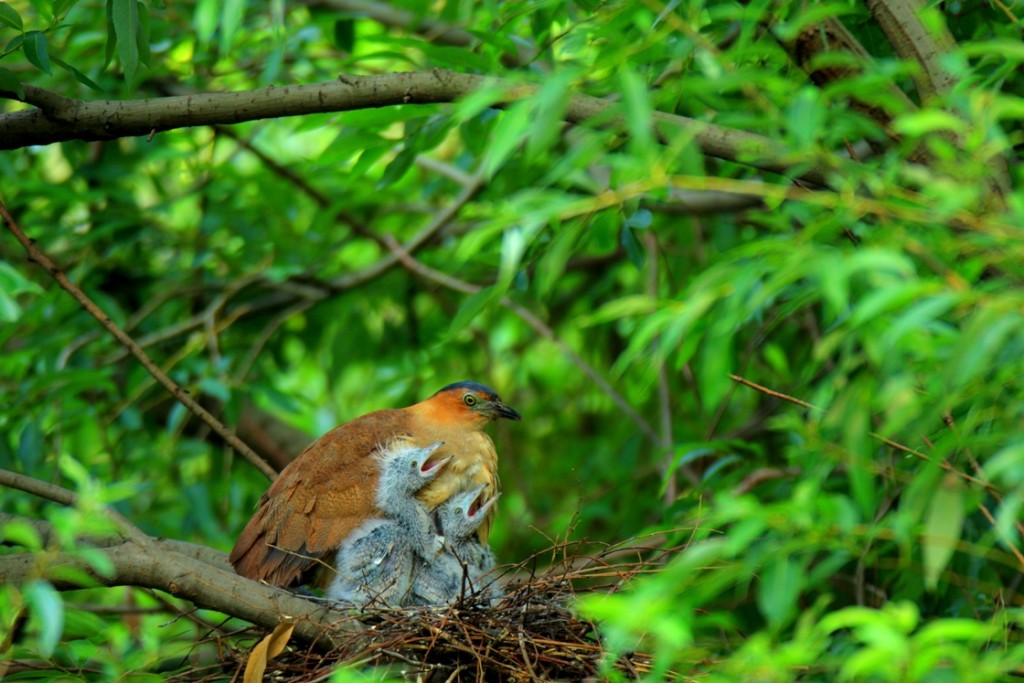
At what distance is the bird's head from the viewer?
5.19 meters

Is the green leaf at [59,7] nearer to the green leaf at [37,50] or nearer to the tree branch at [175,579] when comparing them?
the green leaf at [37,50]

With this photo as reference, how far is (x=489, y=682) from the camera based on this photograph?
12.3ft

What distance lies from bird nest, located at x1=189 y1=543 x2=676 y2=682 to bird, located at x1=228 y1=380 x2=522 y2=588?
1.31ft

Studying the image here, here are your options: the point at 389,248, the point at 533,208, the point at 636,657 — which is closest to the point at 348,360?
the point at 389,248

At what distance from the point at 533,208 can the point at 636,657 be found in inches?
78.2

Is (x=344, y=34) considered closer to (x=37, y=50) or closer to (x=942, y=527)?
(x=37, y=50)

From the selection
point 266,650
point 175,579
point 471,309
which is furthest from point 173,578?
point 471,309

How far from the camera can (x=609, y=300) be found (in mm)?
7074

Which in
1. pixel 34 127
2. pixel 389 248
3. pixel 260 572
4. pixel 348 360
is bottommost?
pixel 348 360

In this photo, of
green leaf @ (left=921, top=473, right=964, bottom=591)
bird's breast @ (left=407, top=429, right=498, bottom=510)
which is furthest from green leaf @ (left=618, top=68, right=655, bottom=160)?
bird's breast @ (left=407, top=429, right=498, bottom=510)

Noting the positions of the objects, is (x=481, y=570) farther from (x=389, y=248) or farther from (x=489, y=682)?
(x=389, y=248)

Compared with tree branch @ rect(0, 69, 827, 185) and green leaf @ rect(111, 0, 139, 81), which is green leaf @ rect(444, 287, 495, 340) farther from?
green leaf @ rect(111, 0, 139, 81)

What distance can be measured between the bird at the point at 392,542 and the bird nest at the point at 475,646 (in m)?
0.27

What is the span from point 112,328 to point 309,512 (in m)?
1.00
